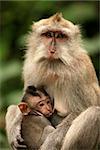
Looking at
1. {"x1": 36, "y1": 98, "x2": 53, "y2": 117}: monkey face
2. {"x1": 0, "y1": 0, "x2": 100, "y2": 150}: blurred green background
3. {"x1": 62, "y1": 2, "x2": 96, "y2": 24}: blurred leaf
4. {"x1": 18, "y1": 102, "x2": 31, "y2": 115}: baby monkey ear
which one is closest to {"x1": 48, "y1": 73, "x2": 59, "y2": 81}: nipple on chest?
{"x1": 36, "y1": 98, "x2": 53, "y2": 117}: monkey face

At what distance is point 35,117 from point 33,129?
19cm

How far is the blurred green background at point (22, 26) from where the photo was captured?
17219 millimetres

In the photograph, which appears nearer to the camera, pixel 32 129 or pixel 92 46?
pixel 32 129

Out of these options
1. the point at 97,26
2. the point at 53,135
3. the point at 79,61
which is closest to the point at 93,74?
the point at 79,61

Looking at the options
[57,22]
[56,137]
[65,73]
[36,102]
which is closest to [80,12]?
[57,22]

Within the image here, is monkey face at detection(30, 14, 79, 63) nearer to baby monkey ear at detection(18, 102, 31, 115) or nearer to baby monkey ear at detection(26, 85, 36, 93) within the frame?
baby monkey ear at detection(26, 85, 36, 93)

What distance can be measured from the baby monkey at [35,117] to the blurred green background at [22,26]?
16.3ft

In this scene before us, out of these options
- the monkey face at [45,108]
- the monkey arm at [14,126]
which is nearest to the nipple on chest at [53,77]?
the monkey face at [45,108]

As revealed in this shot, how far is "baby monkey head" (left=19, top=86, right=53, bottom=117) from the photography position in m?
11.6

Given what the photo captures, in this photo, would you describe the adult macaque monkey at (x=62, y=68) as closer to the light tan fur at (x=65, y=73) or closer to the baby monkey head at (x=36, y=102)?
the light tan fur at (x=65, y=73)

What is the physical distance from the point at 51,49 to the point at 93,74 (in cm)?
87

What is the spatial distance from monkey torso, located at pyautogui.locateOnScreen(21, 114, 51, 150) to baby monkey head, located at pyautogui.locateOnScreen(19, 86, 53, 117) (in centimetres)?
12

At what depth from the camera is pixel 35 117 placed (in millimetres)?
11578

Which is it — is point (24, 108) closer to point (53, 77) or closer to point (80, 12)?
point (53, 77)
